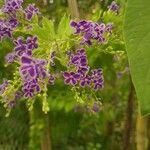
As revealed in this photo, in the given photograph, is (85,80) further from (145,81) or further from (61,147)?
(61,147)

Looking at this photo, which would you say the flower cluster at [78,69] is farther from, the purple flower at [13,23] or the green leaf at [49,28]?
the purple flower at [13,23]

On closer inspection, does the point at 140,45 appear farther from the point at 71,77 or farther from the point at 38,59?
the point at 71,77

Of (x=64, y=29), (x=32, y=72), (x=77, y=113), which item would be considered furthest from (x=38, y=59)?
(x=77, y=113)

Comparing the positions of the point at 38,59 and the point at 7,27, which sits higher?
the point at 7,27

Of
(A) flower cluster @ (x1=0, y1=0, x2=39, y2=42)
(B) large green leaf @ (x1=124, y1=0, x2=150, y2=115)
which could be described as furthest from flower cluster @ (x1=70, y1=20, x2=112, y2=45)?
(B) large green leaf @ (x1=124, y1=0, x2=150, y2=115)

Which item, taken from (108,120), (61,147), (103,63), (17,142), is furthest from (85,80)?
(108,120)

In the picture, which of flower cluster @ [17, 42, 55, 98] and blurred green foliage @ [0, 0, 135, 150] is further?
blurred green foliage @ [0, 0, 135, 150]

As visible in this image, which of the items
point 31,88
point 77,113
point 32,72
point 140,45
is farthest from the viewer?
point 77,113

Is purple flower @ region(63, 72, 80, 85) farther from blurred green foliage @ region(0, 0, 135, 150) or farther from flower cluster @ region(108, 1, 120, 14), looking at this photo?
flower cluster @ region(108, 1, 120, 14)
